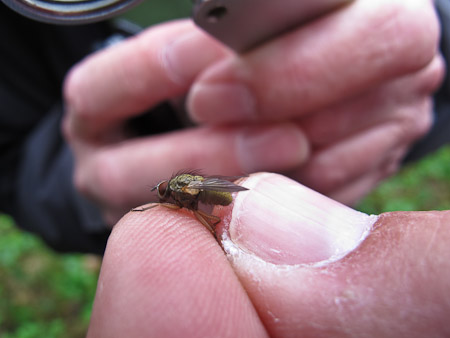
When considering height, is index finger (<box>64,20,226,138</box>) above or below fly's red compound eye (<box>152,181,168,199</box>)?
above

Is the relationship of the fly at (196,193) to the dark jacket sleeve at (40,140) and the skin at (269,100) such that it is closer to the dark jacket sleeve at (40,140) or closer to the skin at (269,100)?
the skin at (269,100)

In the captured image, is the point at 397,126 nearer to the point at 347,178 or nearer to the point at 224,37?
the point at 347,178

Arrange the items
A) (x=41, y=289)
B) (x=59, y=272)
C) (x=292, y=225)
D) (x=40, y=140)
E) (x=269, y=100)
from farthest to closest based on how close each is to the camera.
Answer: (x=59, y=272)
(x=41, y=289)
(x=40, y=140)
(x=269, y=100)
(x=292, y=225)

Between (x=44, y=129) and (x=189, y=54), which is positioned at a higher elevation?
(x=189, y=54)

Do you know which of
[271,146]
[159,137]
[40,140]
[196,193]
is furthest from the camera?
[40,140]

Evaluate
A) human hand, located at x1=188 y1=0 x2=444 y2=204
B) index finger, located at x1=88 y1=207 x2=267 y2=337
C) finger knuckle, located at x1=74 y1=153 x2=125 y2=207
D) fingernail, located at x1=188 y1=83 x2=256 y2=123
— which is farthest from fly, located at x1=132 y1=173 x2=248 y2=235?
finger knuckle, located at x1=74 y1=153 x2=125 y2=207

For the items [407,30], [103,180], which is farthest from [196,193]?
[407,30]

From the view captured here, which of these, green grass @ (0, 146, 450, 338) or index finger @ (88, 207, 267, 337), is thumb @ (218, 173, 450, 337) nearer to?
index finger @ (88, 207, 267, 337)

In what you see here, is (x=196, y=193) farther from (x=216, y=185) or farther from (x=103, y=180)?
(x=103, y=180)
